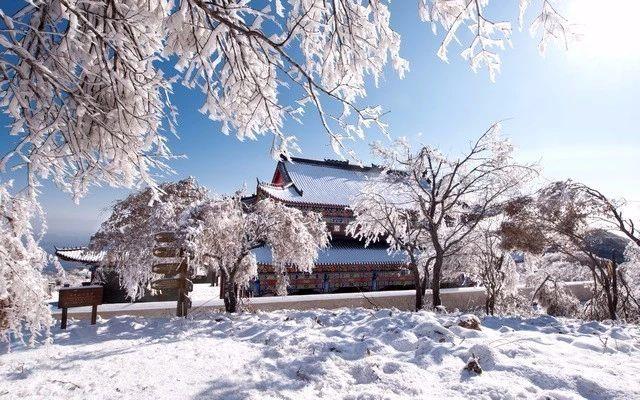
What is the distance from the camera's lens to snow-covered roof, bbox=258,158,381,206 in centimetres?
1775

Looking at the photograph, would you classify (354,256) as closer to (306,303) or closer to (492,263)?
(492,263)

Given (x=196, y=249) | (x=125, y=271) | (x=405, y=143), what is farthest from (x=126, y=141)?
(x=405, y=143)

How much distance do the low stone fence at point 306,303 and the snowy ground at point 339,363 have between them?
1696 mm

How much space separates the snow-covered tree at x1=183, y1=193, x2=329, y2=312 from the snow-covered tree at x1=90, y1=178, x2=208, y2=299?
47 cm

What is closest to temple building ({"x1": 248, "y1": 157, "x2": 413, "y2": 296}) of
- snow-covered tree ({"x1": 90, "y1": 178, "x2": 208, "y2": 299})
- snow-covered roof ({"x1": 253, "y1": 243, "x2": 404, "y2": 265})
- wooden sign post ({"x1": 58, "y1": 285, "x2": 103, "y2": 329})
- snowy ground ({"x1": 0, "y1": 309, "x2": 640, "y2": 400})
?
snow-covered roof ({"x1": 253, "y1": 243, "x2": 404, "y2": 265})

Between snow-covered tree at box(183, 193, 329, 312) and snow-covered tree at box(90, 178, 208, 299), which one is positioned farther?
snow-covered tree at box(183, 193, 329, 312)

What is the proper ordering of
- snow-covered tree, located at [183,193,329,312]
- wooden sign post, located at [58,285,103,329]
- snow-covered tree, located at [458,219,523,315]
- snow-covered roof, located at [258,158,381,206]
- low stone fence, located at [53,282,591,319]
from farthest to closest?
1. snow-covered roof, located at [258,158,381,206]
2. snow-covered tree, located at [458,219,523,315]
3. snow-covered tree, located at [183,193,329,312]
4. low stone fence, located at [53,282,591,319]
5. wooden sign post, located at [58,285,103,329]

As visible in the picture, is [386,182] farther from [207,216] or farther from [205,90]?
[205,90]

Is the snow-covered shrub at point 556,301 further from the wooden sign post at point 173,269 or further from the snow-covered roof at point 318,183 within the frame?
the wooden sign post at point 173,269

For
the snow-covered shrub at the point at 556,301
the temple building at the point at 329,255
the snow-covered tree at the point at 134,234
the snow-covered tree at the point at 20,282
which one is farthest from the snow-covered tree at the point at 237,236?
the snow-covered shrub at the point at 556,301

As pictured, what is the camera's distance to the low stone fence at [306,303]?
676cm

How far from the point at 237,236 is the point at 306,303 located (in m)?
2.76

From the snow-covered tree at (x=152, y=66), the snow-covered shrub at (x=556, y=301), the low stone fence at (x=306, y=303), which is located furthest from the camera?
the snow-covered shrub at (x=556, y=301)

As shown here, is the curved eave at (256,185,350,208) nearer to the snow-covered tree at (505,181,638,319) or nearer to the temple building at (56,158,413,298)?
the temple building at (56,158,413,298)
